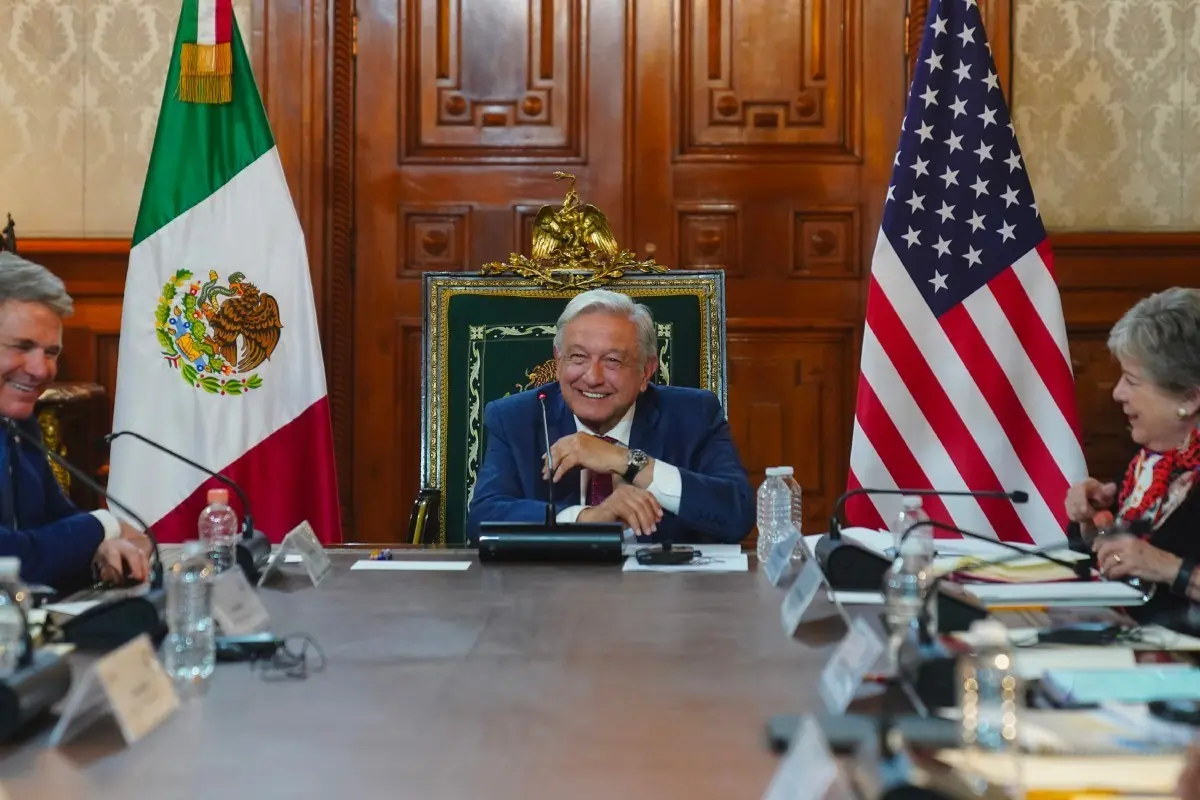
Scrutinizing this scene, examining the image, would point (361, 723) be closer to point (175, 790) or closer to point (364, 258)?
point (175, 790)

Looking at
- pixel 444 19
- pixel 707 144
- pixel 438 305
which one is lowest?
pixel 438 305

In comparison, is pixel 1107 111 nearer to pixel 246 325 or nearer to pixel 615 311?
pixel 615 311

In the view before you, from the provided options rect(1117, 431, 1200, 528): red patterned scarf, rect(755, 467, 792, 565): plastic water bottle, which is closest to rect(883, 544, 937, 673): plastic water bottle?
rect(755, 467, 792, 565): plastic water bottle

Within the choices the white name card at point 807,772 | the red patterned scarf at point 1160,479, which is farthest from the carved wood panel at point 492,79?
the white name card at point 807,772

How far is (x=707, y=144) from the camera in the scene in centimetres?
403

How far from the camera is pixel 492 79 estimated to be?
404 cm

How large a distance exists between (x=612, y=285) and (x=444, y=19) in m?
1.41

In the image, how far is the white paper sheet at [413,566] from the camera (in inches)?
83.9

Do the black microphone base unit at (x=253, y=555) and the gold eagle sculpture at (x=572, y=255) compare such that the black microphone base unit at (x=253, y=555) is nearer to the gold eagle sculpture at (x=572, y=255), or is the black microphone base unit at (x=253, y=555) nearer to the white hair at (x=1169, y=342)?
the gold eagle sculpture at (x=572, y=255)

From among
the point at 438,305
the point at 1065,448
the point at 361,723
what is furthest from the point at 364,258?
the point at 361,723

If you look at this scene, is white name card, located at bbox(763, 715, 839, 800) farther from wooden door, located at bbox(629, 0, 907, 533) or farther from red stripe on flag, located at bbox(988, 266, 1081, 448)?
wooden door, located at bbox(629, 0, 907, 533)

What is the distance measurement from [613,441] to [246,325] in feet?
4.04

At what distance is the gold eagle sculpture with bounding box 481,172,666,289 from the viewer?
3.07 m

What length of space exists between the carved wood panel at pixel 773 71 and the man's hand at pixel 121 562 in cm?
252
